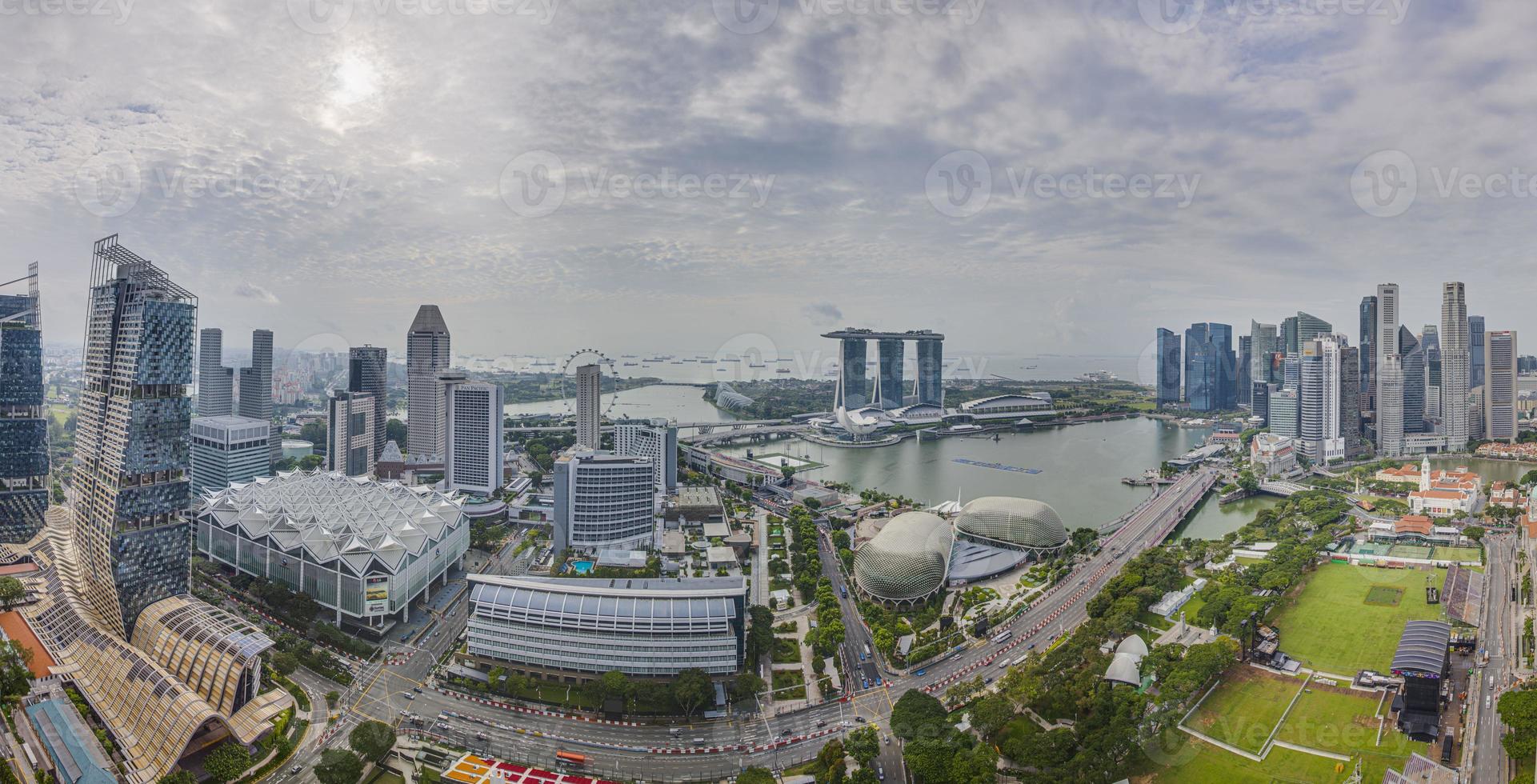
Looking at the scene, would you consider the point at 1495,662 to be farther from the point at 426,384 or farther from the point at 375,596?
the point at 426,384

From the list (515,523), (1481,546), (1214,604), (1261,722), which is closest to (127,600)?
(515,523)

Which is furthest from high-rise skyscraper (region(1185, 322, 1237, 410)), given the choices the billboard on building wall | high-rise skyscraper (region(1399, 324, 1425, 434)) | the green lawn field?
the billboard on building wall

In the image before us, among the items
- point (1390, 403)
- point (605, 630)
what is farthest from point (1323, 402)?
point (605, 630)

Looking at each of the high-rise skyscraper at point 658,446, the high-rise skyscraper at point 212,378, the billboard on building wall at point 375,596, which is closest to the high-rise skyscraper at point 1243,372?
the high-rise skyscraper at point 658,446

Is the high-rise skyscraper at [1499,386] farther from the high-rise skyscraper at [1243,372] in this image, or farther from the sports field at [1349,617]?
the sports field at [1349,617]

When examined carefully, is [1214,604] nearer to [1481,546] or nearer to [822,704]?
[822,704]

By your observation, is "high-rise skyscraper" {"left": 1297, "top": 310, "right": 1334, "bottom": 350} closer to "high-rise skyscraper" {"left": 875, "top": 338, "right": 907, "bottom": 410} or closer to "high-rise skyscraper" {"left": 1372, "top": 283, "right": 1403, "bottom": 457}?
"high-rise skyscraper" {"left": 1372, "top": 283, "right": 1403, "bottom": 457}

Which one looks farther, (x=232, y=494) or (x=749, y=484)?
(x=749, y=484)
